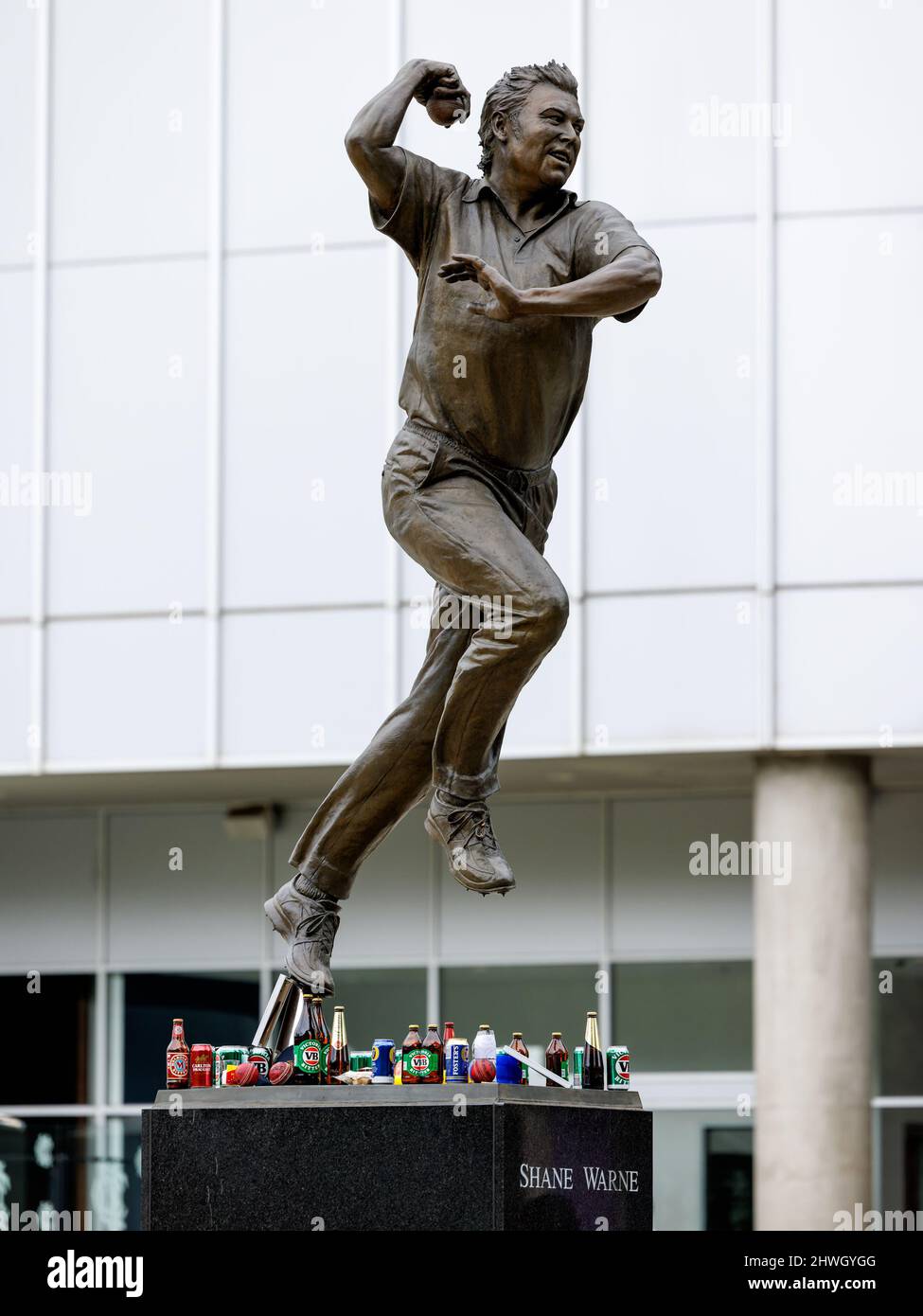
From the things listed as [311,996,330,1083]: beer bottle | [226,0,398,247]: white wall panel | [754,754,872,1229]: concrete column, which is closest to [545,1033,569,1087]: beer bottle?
[311,996,330,1083]: beer bottle

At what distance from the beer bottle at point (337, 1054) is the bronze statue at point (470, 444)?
0.73ft

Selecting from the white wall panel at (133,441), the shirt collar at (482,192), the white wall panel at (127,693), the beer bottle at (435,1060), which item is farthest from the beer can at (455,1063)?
the white wall panel at (133,441)

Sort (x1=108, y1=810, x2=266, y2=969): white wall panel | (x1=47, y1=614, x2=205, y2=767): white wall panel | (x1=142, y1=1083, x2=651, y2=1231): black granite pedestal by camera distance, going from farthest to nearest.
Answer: (x1=108, y1=810, x2=266, y2=969): white wall panel
(x1=47, y1=614, x2=205, y2=767): white wall panel
(x1=142, y1=1083, x2=651, y2=1231): black granite pedestal

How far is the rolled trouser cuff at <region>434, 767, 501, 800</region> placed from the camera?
804cm

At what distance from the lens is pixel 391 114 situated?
8055 mm

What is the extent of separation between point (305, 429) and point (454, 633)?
12549mm

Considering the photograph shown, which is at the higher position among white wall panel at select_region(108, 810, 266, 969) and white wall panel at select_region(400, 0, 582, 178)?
white wall panel at select_region(400, 0, 582, 178)

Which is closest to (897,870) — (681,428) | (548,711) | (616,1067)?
(548,711)

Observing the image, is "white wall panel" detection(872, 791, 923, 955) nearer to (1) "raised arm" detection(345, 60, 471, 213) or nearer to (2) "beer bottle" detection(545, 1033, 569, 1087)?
(2) "beer bottle" detection(545, 1033, 569, 1087)

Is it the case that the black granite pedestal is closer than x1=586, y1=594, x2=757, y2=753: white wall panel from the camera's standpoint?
Yes

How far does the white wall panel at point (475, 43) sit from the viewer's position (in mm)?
20469

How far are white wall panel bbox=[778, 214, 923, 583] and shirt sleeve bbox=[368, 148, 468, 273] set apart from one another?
11524 mm

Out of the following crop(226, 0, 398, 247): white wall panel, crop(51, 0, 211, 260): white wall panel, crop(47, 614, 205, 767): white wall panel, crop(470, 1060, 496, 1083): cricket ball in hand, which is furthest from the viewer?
crop(51, 0, 211, 260): white wall panel

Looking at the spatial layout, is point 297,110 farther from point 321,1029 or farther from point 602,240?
point 321,1029
